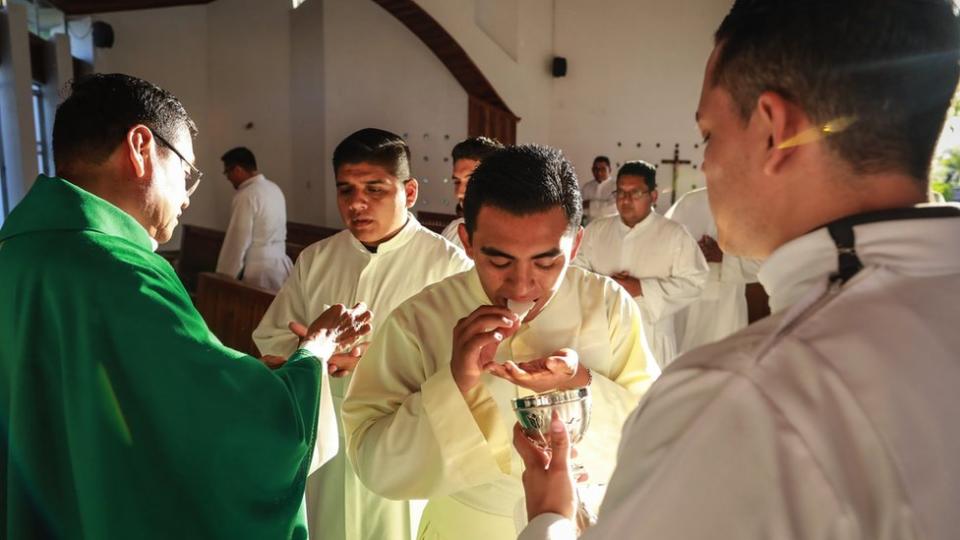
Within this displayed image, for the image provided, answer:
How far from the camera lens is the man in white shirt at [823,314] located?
0.72 m

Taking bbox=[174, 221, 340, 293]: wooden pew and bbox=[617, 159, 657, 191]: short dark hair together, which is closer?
bbox=[617, 159, 657, 191]: short dark hair

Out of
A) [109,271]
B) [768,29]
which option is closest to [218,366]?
[109,271]

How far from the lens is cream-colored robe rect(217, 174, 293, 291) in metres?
7.51

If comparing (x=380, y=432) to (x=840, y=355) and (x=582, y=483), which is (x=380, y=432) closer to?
(x=582, y=483)

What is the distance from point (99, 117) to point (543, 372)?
1269 millimetres

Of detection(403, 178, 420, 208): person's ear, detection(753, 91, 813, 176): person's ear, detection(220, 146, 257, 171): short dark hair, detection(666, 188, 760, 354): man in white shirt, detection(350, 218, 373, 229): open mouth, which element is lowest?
detection(666, 188, 760, 354): man in white shirt

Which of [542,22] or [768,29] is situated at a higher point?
[542,22]

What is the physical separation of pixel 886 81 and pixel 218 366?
1.40m

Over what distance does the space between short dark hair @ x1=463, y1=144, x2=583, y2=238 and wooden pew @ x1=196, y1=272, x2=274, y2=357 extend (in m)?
3.12

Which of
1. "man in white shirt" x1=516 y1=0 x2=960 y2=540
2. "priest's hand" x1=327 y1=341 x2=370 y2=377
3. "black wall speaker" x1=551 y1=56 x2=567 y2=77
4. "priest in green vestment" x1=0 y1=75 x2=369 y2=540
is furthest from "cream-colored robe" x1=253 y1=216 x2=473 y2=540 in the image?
"black wall speaker" x1=551 y1=56 x2=567 y2=77

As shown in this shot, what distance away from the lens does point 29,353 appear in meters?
1.60

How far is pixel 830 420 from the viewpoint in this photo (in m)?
0.72

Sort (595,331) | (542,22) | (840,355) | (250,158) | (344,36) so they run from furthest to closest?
(542,22), (344,36), (250,158), (595,331), (840,355)

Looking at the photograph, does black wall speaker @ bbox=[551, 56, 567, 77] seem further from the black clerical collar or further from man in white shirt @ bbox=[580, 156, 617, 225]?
the black clerical collar
